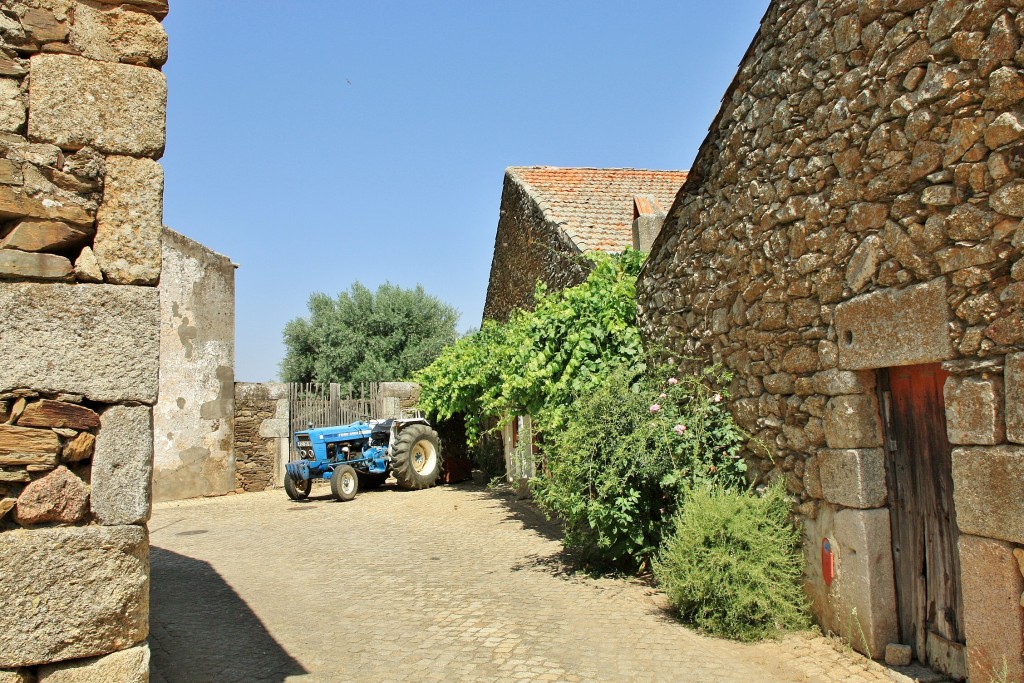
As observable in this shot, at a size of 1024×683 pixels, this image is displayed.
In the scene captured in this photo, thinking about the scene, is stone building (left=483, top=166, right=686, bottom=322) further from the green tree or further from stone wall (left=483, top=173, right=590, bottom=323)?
the green tree

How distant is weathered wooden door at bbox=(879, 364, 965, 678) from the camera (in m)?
4.09

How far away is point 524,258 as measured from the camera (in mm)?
12984

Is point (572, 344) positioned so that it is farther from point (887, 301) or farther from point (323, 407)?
point (323, 407)

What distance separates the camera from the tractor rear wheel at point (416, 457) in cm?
1278

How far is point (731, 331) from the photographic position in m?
5.79

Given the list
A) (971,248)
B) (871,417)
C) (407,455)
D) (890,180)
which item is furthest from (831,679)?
(407,455)

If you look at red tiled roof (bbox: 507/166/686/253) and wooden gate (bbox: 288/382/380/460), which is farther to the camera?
wooden gate (bbox: 288/382/380/460)

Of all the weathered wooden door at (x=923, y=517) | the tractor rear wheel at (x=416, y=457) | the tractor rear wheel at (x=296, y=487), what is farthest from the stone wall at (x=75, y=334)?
the tractor rear wheel at (x=416, y=457)

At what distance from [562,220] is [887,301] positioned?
295 inches

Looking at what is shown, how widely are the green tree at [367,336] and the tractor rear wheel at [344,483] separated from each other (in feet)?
49.7

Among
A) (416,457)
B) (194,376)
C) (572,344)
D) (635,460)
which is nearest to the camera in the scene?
(635,460)

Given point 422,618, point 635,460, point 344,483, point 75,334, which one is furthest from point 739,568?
point 344,483

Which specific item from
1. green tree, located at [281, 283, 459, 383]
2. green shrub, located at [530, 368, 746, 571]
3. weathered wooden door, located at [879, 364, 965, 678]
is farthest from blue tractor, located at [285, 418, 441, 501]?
green tree, located at [281, 283, 459, 383]

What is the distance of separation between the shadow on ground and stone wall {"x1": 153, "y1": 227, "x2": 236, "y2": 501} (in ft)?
20.7
